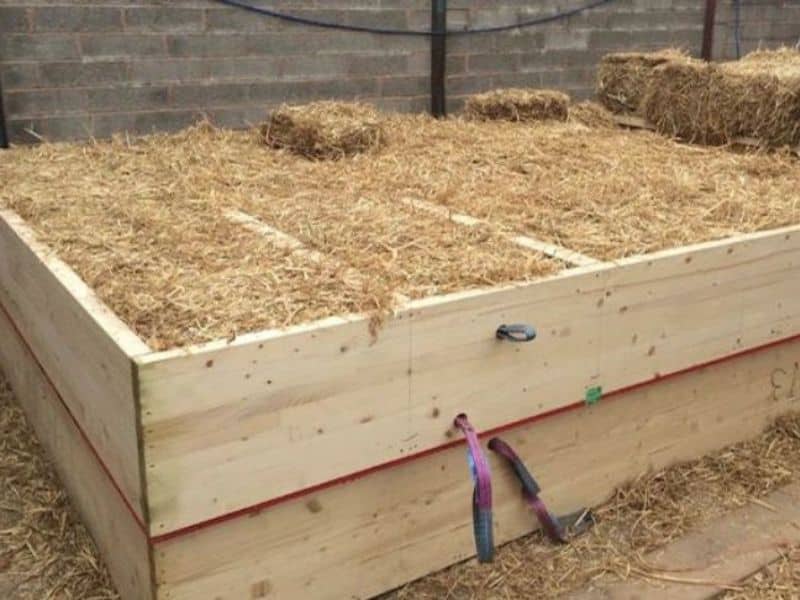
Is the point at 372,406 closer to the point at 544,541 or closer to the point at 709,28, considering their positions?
the point at 544,541

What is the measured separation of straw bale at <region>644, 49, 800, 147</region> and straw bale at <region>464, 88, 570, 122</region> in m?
0.61

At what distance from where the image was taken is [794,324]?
11.2 ft

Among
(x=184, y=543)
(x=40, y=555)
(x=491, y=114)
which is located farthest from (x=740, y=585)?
(x=491, y=114)

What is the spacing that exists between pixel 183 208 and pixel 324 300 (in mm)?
1284

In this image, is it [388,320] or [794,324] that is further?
[794,324]

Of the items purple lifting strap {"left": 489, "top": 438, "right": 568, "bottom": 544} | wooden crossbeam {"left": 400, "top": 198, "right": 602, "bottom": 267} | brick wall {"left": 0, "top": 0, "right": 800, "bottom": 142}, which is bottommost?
purple lifting strap {"left": 489, "top": 438, "right": 568, "bottom": 544}

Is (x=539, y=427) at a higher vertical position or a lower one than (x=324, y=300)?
lower

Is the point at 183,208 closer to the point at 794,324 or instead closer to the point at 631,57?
the point at 794,324

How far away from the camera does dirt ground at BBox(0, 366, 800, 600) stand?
2703 millimetres

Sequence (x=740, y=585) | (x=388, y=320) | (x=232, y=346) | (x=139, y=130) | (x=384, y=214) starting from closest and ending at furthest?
(x=232, y=346)
(x=388, y=320)
(x=740, y=585)
(x=384, y=214)
(x=139, y=130)

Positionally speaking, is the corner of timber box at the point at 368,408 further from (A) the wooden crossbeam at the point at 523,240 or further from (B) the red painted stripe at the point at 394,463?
(A) the wooden crossbeam at the point at 523,240

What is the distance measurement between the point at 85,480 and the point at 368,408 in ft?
3.32

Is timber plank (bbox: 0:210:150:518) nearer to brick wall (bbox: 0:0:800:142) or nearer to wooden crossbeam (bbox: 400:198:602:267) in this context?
wooden crossbeam (bbox: 400:198:602:267)

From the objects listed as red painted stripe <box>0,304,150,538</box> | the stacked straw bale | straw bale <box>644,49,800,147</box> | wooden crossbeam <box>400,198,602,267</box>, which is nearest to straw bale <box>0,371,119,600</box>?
red painted stripe <box>0,304,150,538</box>
